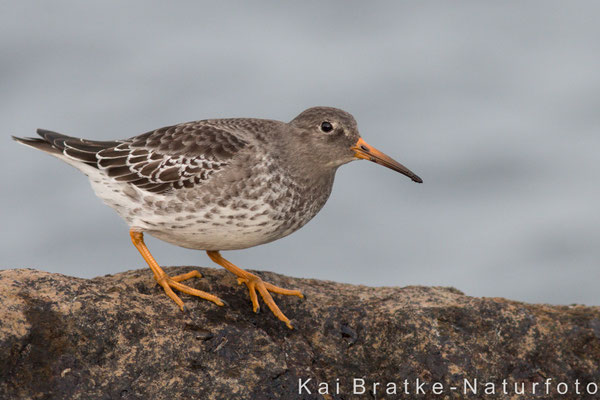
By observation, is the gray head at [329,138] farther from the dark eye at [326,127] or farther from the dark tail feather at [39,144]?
the dark tail feather at [39,144]

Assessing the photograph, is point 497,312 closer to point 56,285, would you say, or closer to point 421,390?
point 421,390

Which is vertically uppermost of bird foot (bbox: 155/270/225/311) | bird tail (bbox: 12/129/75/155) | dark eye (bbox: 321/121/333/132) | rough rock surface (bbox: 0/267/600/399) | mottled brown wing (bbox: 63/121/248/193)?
dark eye (bbox: 321/121/333/132)

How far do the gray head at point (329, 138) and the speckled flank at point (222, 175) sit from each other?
0.01m

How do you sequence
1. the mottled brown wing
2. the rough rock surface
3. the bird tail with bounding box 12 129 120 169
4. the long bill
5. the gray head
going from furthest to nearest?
the bird tail with bounding box 12 129 120 169
the long bill
the gray head
the mottled brown wing
the rough rock surface

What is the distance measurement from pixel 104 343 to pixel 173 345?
2.36 ft

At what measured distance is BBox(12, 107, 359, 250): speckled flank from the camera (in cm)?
903

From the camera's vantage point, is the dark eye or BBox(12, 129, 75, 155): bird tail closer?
the dark eye

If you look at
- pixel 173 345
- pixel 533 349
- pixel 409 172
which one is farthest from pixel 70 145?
pixel 533 349

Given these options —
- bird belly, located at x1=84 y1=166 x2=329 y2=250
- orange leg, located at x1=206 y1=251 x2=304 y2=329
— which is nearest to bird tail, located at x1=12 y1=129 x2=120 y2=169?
bird belly, located at x1=84 y1=166 x2=329 y2=250

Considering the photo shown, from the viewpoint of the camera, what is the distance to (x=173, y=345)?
26.2ft

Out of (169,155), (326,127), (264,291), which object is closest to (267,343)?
(264,291)

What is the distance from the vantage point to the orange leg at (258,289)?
30.0 feet

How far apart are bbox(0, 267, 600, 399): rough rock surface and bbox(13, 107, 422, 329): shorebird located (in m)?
0.45

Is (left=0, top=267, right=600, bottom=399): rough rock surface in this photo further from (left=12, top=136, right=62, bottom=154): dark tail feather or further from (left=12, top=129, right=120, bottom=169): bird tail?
(left=12, top=136, right=62, bottom=154): dark tail feather
